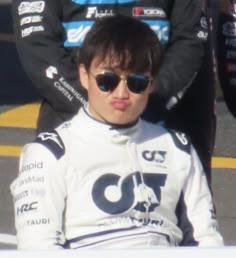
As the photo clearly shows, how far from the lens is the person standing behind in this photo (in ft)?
12.9

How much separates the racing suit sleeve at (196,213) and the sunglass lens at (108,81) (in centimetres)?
34

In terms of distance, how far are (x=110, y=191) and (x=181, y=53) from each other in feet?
2.68

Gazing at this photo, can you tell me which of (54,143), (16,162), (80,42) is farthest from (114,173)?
(16,162)

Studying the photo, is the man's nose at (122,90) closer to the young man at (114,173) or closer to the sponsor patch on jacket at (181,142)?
the young man at (114,173)

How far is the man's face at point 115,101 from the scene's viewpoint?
11.0 ft

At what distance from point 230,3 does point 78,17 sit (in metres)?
0.56

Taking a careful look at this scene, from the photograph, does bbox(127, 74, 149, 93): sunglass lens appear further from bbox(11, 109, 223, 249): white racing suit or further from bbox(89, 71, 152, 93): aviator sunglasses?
bbox(11, 109, 223, 249): white racing suit

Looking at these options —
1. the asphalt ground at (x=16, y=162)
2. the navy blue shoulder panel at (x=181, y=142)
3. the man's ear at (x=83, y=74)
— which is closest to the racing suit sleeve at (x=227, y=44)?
the navy blue shoulder panel at (x=181, y=142)

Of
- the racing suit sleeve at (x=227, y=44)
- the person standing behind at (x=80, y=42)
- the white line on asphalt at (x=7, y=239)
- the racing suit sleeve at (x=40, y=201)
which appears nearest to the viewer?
the racing suit sleeve at (x=40, y=201)

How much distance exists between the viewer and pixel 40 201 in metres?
3.27

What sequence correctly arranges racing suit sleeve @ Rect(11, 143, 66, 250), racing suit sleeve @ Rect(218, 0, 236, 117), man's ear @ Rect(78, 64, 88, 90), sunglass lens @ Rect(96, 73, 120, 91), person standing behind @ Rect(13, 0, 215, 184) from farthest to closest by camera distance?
racing suit sleeve @ Rect(218, 0, 236, 117), person standing behind @ Rect(13, 0, 215, 184), man's ear @ Rect(78, 64, 88, 90), sunglass lens @ Rect(96, 73, 120, 91), racing suit sleeve @ Rect(11, 143, 66, 250)

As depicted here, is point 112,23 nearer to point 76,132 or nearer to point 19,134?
point 76,132

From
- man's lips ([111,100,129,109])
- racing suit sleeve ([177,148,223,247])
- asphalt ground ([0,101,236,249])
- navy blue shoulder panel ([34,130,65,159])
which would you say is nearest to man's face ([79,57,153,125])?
man's lips ([111,100,129,109])

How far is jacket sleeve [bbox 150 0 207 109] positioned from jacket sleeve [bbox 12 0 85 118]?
28 centimetres
